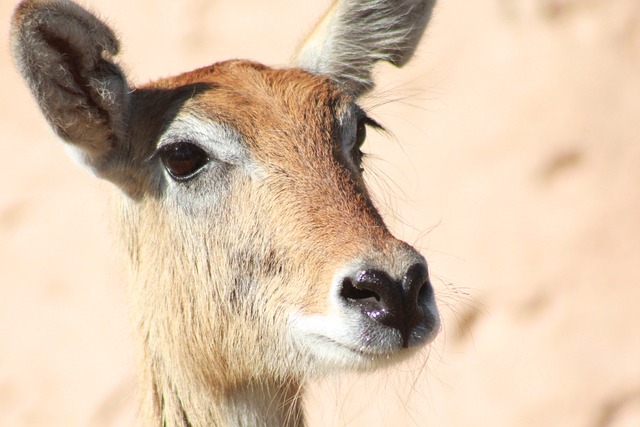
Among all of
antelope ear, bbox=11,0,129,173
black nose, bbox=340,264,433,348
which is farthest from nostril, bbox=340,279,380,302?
antelope ear, bbox=11,0,129,173

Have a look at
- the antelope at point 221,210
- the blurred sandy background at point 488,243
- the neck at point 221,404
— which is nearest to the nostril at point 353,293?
the antelope at point 221,210

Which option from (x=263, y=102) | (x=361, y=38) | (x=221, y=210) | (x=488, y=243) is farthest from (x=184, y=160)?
(x=488, y=243)

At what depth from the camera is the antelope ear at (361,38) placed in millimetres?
6273

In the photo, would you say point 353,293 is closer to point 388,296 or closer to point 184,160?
point 388,296

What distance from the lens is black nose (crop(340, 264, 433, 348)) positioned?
4.44m

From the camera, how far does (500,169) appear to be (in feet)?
33.6

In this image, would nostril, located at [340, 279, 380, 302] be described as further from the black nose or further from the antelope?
the antelope

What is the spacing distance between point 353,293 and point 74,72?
75.3 inches

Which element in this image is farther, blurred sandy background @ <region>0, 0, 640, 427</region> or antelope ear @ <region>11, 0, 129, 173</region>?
blurred sandy background @ <region>0, 0, 640, 427</region>

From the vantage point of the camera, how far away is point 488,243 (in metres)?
10.0

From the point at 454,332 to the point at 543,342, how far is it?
850 millimetres

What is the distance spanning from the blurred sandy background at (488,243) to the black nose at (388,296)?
14.7 ft

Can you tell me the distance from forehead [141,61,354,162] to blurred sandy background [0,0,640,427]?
3.55 m

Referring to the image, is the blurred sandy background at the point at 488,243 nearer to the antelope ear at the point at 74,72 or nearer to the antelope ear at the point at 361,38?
the antelope ear at the point at 361,38
